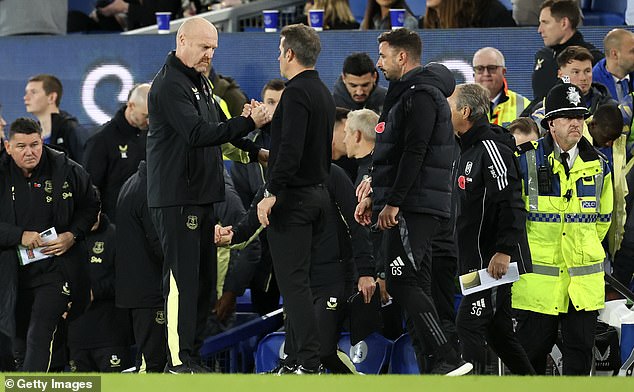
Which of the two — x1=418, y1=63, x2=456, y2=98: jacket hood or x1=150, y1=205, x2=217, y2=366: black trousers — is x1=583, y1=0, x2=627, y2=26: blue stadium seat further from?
x1=150, y1=205, x2=217, y2=366: black trousers

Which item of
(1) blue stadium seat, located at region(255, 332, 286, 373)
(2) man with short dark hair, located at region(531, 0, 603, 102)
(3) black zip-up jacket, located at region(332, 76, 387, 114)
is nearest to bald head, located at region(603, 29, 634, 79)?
(2) man with short dark hair, located at region(531, 0, 603, 102)

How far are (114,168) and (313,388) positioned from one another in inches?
227

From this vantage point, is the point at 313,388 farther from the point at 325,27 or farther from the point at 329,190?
the point at 325,27

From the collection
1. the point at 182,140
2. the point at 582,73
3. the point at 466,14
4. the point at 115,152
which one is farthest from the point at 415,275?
the point at 466,14

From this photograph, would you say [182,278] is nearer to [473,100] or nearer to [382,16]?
[473,100]

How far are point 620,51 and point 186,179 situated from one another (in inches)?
135

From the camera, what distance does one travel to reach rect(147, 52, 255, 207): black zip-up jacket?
683cm

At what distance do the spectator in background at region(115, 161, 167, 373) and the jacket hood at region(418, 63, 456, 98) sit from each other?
1940 mm

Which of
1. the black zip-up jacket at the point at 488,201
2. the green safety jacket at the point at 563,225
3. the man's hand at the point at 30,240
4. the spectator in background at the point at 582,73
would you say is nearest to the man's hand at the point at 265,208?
the black zip-up jacket at the point at 488,201

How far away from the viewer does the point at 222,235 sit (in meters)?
7.26

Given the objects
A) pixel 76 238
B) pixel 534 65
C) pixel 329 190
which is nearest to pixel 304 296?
pixel 329 190

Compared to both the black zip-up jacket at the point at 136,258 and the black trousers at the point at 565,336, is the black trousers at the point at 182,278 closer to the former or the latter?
the black zip-up jacket at the point at 136,258

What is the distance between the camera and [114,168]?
30.7ft

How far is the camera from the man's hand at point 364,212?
7.20 meters
